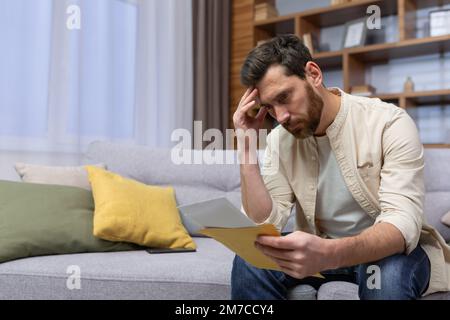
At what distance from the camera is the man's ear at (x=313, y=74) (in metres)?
1.21

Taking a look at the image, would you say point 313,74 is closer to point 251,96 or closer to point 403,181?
point 251,96

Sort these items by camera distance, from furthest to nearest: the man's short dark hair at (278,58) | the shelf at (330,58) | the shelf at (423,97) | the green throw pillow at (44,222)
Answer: the shelf at (330,58)
the shelf at (423,97)
the green throw pillow at (44,222)
the man's short dark hair at (278,58)

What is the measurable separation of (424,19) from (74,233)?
2475 mm

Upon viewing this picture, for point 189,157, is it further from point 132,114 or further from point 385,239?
point 385,239

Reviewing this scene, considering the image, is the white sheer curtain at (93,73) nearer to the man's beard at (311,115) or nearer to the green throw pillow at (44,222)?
the green throw pillow at (44,222)

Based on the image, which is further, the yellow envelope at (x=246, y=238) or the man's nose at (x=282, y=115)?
the man's nose at (x=282, y=115)

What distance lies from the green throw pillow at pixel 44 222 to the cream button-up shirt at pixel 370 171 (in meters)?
0.62

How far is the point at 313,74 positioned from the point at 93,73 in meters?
1.61

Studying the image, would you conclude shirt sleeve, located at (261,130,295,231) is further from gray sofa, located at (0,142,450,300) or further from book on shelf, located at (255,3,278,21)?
book on shelf, located at (255,3,278,21)

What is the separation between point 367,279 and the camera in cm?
103

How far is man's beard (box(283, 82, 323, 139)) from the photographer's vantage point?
1.19 m

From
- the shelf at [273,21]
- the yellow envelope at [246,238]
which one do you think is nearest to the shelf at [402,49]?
the shelf at [273,21]
